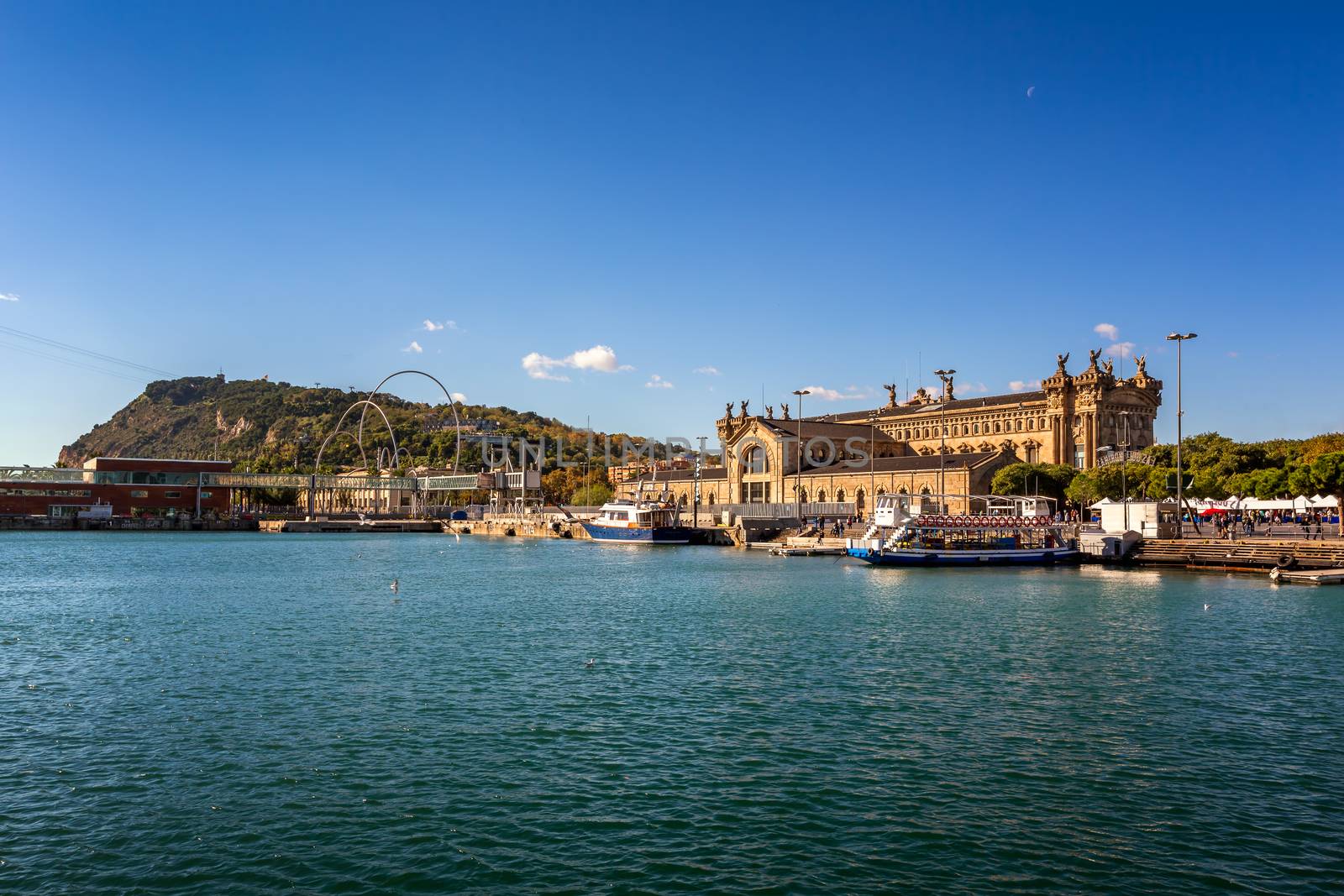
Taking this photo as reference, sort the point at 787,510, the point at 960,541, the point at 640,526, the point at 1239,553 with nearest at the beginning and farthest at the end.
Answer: the point at 1239,553, the point at 960,541, the point at 640,526, the point at 787,510

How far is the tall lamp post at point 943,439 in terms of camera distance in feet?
273

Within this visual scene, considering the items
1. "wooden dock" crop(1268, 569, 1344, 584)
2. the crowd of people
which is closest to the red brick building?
the crowd of people

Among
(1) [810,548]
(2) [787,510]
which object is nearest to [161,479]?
(2) [787,510]

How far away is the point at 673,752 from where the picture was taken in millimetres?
18859

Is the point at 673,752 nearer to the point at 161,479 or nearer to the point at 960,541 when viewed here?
the point at 960,541

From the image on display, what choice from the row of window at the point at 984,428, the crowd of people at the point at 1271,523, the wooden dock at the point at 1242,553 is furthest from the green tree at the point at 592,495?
the wooden dock at the point at 1242,553

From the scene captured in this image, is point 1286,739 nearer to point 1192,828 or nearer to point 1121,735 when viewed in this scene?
point 1121,735

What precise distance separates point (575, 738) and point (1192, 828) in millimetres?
10899

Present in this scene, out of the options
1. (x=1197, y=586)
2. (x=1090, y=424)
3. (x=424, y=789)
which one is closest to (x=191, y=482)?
(x=1090, y=424)

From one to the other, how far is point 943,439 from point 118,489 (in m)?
111

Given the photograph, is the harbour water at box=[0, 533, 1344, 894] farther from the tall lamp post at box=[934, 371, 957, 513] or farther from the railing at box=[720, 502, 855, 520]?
the railing at box=[720, 502, 855, 520]

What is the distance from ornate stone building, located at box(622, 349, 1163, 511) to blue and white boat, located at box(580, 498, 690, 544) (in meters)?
14.7

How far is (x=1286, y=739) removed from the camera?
64.4 feet

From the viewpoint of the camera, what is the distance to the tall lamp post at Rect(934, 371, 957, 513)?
8331 centimetres
